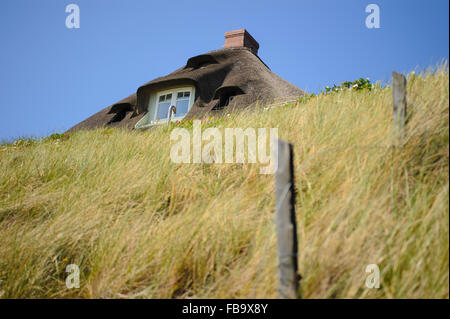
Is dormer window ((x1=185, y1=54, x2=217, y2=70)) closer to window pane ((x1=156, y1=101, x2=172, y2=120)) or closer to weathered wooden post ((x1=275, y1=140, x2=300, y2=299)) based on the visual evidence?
window pane ((x1=156, y1=101, x2=172, y2=120))

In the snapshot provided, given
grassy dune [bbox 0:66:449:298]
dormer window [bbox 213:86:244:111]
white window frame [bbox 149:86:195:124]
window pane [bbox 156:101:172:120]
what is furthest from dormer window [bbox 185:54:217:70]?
grassy dune [bbox 0:66:449:298]

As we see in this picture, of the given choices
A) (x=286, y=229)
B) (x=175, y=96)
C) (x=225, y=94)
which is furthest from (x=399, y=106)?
(x=175, y=96)

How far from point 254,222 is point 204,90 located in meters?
9.81

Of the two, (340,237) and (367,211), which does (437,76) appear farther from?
(340,237)

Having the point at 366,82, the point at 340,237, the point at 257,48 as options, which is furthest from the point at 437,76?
the point at 257,48

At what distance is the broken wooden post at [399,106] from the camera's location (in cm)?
180

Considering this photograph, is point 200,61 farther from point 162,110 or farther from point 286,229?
point 286,229

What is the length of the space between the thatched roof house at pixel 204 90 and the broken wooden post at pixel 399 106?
7.76 metres

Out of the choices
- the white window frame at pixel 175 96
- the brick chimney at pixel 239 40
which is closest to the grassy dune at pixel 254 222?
the white window frame at pixel 175 96

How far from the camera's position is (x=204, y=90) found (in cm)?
1099
